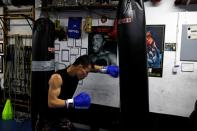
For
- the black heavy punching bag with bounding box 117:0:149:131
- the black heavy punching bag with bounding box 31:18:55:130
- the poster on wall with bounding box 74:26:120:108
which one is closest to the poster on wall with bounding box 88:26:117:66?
the poster on wall with bounding box 74:26:120:108

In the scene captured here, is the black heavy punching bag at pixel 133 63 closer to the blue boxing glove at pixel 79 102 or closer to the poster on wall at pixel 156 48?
the blue boxing glove at pixel 79 102

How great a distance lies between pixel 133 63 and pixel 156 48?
1.68 meters

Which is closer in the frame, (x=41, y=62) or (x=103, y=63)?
(x=41, y=62)

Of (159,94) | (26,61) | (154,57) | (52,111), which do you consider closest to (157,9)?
(154,57)

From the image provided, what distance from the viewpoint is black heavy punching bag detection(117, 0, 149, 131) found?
2.52 meters

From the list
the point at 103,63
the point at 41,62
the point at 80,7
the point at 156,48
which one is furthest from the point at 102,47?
the point at 41,62

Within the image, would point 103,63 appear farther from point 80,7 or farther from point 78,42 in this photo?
point 80,7

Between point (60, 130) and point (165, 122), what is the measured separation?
1815mm

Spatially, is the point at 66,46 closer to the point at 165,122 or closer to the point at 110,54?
the point at 110,54

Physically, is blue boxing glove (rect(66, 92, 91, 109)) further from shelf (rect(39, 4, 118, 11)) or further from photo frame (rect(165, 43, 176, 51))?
shelf (rect(39, 4, 118, 11))

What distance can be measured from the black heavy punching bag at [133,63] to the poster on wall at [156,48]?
5.08ft

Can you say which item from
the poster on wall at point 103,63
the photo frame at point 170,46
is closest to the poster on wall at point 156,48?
the photo frame at point 170,46

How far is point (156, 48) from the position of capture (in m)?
4.06

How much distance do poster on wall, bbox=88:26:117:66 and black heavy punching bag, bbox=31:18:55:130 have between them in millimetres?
859
